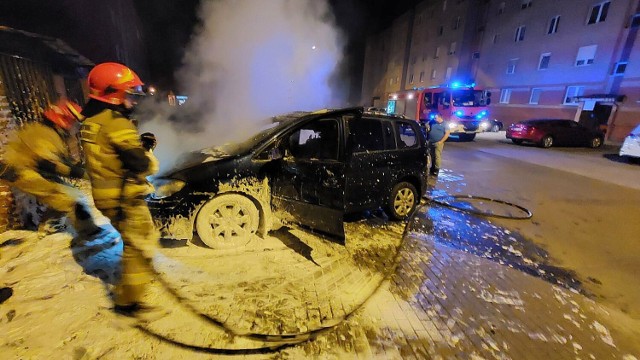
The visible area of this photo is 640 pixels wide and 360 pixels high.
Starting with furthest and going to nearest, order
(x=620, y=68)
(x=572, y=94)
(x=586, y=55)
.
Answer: (x=572, y=94)
(x=586, y=55)
(x=620, y=68)

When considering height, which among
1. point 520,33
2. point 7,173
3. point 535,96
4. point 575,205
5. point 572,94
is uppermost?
point 520,33

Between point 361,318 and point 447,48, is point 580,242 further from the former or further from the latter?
point 447,48

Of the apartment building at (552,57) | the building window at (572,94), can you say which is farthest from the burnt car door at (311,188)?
the building window at (572,94)

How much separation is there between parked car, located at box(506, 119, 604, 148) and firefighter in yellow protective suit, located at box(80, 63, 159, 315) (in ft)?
55.7

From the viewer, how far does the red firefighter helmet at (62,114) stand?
A: 10.0ft

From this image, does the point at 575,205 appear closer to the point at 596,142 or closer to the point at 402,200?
the point at 402,200

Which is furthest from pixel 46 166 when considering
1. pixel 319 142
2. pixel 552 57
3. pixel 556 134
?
pixel 552 57

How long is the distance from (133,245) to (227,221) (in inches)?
50.7

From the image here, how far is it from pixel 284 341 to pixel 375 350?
72cm

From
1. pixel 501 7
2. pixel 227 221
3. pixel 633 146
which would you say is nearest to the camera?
pixel 227 221

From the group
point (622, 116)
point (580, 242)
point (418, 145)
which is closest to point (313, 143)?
point (418, 145)

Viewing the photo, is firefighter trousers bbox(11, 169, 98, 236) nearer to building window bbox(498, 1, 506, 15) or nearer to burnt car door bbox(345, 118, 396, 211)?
burnt car door bbox(345, 118, 396, 211)

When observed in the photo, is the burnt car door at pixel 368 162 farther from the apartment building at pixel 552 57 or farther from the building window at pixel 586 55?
the building window at pixel 586 55

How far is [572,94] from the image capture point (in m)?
20.1
